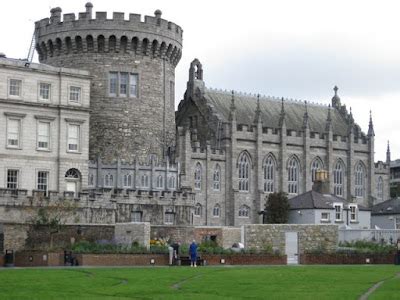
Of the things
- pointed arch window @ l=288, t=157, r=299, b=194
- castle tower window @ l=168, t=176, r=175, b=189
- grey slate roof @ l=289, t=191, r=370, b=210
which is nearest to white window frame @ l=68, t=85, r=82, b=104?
castle tower window @ l=168, t=176, r=175, b=189

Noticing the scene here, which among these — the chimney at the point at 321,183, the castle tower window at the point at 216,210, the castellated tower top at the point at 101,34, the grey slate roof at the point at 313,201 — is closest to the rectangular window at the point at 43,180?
the castellated tower top at the point at 101,34

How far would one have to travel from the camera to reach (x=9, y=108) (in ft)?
236

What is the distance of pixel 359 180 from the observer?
362ft

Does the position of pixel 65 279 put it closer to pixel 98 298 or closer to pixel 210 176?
pixel 98 298

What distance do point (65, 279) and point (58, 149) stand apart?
119ft

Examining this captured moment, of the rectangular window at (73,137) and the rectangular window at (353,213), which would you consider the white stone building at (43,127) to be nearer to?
the rectangular window at (73,137)

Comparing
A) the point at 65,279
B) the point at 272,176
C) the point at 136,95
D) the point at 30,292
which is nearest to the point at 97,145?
the point at 136,95

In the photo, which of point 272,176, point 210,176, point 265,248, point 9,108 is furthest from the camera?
point 272,176

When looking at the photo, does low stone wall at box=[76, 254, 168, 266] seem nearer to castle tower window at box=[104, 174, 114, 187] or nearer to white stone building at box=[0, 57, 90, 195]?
white stone building at box=[0, 57, 90, 195]

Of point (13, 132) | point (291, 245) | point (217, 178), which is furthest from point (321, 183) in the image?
point (291, 245)

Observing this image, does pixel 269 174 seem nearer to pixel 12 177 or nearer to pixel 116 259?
pixel 12 177

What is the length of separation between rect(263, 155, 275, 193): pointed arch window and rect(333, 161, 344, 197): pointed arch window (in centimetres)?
907

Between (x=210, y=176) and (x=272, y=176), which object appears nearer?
(x=210, y=176)

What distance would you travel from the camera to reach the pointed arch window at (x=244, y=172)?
98.8m
